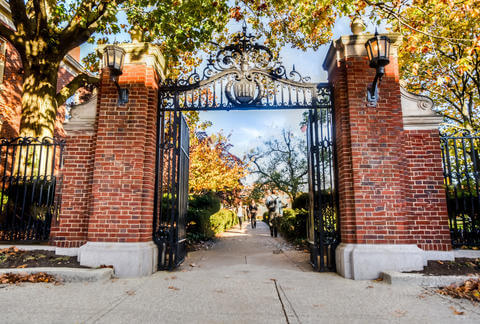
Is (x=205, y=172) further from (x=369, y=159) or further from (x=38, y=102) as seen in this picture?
(x=369, y=159)

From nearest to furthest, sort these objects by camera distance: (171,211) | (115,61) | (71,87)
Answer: (115,61), (171,211), (71,87)

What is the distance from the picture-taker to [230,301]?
3.39 m

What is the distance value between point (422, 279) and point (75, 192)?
5883 millimetres

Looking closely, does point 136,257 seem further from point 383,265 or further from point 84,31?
point 84,31

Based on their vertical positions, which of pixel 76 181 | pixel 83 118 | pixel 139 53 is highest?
pixel 139 53

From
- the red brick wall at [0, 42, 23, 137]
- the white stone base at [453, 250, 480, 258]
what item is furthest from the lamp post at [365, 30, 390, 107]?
the red brick wall at [0, 42, 23, 137]

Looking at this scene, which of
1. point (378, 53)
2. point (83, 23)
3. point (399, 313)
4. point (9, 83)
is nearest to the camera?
point (399, 313)

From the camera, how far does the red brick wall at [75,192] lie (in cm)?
514

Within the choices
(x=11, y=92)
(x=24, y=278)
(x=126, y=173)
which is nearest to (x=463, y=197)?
(x=126, y=173)

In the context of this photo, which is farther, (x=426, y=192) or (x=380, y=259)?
(x=426, y=192)

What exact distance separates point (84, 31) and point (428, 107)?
28.1ft

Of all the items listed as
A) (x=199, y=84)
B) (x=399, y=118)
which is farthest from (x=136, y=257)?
(x=399, y=118)

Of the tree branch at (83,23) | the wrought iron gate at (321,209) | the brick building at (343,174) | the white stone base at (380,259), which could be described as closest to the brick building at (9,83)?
the tree branch at (83,23)

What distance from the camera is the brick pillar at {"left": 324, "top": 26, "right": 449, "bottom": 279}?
4652 mm
